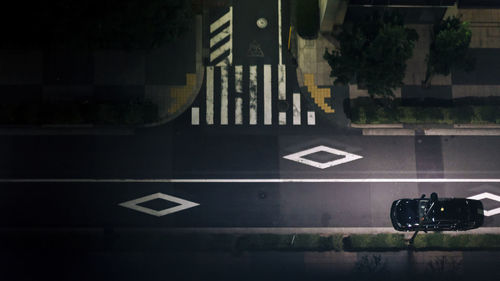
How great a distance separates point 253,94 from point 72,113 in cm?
1175

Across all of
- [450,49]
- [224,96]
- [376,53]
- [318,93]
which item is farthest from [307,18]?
[450,49]

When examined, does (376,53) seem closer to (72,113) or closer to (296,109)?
(296,109)

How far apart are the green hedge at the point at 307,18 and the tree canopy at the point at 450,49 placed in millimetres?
7648

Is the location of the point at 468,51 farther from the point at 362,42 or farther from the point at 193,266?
the point at 193,266

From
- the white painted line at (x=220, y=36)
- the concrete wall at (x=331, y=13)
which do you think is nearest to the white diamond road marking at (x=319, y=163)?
the concrete wall at (x=331, y=13)

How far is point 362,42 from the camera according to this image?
24266 mm

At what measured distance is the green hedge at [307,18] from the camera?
28109 millimetres

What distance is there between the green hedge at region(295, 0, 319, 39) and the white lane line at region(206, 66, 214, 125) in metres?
6.55

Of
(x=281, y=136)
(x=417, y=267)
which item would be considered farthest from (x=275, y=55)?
(x=417, y=267)

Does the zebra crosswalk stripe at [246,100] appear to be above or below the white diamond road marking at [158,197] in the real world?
above

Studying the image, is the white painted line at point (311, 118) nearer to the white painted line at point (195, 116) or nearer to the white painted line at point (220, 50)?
the white painted line at point (220, 50)

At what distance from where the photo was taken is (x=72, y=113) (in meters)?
26.9

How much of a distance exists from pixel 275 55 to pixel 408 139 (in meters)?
10.5

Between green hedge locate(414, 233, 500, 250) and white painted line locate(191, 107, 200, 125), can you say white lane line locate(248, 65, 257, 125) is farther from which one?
green hedge locate(414, 233, 500, 250)
